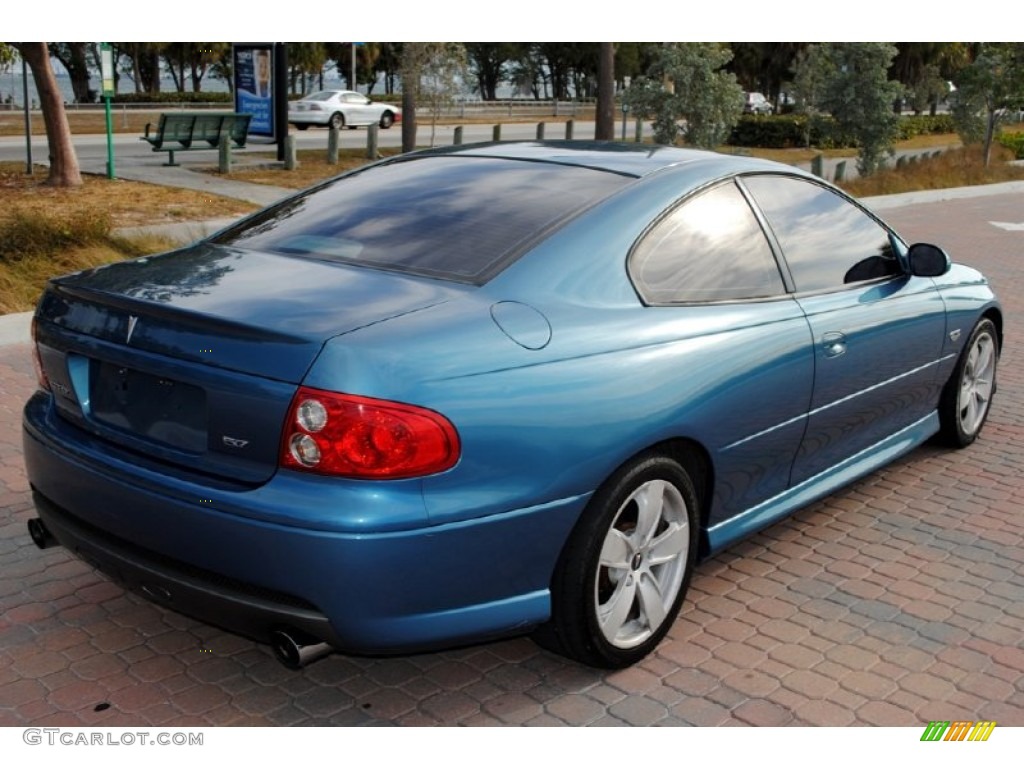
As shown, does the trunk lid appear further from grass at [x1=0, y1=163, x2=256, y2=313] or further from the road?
the road

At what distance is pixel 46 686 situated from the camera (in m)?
3.62

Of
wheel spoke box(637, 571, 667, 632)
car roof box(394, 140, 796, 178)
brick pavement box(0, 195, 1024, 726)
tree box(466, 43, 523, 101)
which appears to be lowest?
brick pavement box(0, 195, 1024, 726)

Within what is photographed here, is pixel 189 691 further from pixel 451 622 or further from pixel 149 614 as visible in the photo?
pixel 451 622

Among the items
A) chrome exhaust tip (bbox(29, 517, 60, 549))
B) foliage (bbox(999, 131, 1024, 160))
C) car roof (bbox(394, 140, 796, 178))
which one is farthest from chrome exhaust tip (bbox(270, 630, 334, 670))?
foliage (bbox(999, 131, 1024, 160))

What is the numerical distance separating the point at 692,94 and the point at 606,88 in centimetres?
374

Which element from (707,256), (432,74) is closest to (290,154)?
(432,74)

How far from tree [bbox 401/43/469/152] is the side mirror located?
21.8 m

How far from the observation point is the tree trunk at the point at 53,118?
18453 mm

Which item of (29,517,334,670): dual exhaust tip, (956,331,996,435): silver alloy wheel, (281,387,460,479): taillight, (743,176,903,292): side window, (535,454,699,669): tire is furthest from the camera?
(956,331,996,435): silver alloy wheel

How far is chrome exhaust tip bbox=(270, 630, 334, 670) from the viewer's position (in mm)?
3148

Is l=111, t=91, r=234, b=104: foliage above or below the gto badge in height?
below

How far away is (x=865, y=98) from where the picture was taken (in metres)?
25.3

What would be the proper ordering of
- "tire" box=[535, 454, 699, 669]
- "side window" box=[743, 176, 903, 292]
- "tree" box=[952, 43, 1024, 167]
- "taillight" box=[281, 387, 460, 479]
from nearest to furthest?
1. "taillight" box=[281, 387, 460, 479]
2. "tire" box=[535, 454, 699, 669]
3. "side window" box=[743, 176, 903, 292]
4. "tree" box=[952, 43, 1024, 167]

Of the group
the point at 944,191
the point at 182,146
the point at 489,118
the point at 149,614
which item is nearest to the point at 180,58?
the point at 489,118
